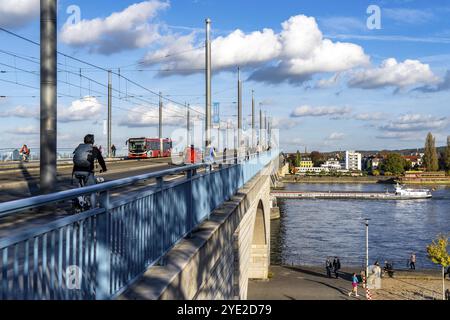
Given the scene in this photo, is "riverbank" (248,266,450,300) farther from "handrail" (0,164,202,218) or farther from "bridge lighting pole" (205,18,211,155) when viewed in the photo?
"handrail" (0,164,202,218)

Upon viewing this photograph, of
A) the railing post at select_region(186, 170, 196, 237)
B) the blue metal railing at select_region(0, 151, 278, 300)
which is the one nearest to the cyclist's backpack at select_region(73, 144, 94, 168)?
the railing post at select_region(186, 170, 196, 237)

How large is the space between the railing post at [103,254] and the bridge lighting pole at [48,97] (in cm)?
543

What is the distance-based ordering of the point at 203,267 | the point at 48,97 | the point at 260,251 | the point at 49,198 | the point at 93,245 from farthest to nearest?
the point at 260,251 < the point at 48,97 < the point at 203,267 < the point at 93,245 < the point at 49,198

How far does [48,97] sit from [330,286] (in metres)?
29.5

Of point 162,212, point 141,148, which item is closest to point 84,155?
point 162,212

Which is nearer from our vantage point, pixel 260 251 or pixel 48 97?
pixel 48 97

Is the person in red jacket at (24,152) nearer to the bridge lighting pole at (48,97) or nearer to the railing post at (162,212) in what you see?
the bridge lighting pole at (48,97)

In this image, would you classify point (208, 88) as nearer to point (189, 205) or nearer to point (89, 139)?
point (89, 139)

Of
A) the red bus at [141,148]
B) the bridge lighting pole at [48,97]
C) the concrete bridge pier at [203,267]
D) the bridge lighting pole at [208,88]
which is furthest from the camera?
the red bus at [141,148]

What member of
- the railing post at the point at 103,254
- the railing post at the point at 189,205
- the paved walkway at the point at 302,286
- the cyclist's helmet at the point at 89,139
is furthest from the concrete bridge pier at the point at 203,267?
the paved walkway at the point at 302,286

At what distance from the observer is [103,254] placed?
405 centimetres

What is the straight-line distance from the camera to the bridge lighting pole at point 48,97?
9125mm
